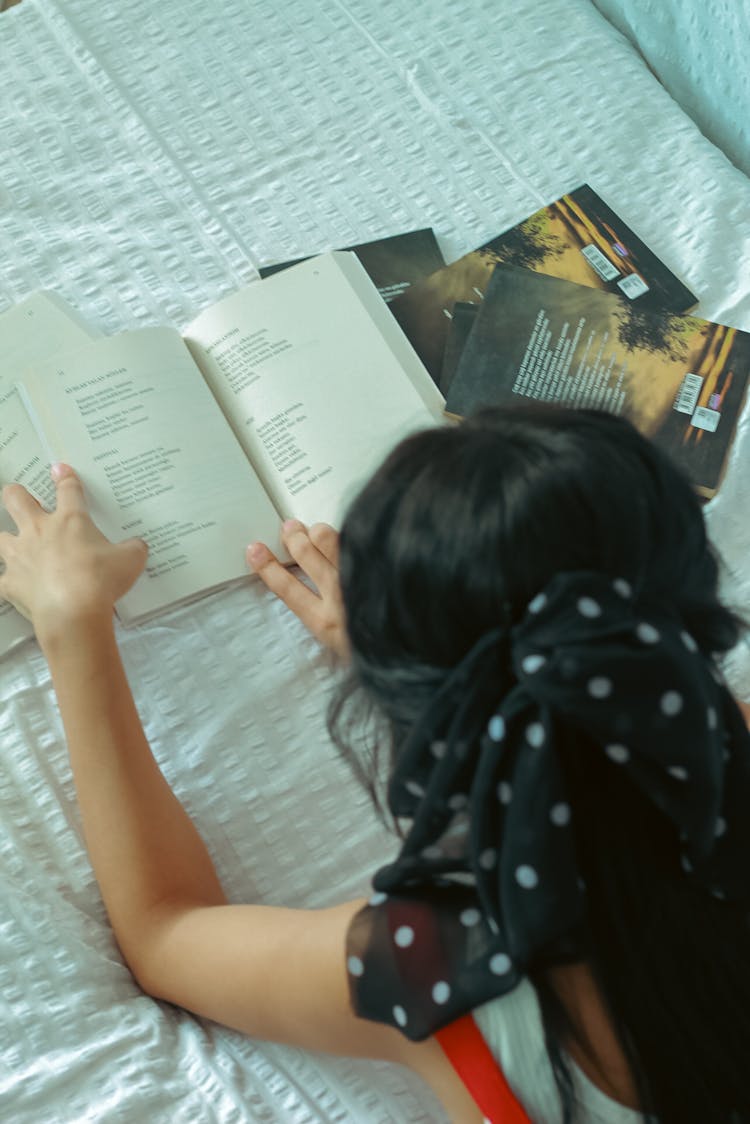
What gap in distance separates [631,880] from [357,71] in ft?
2.97

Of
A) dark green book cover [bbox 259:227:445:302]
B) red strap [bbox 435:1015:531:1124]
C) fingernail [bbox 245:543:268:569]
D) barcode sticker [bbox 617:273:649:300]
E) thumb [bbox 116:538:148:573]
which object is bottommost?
red strap [bbox 435:1015:531:1124]

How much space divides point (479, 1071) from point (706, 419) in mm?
549

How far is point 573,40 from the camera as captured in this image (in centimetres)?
112

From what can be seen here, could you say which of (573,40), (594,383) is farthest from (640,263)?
(573,40)

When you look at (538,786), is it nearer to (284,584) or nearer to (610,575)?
(610,575)

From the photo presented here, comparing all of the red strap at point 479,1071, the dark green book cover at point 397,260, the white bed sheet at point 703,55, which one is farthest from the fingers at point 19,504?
the white bed sheet at point 703,55

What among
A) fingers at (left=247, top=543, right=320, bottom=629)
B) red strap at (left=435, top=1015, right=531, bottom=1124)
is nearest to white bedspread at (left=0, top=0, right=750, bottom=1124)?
fingers at (left=247, top=543, right=320, bottom=629)

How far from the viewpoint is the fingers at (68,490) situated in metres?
0.76

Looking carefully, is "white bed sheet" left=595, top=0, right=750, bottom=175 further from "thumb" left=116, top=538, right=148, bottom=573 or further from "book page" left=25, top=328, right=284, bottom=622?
"thumb" left=116, top=538, right=148, bottom=573

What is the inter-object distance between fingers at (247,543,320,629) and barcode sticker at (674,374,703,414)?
34cm

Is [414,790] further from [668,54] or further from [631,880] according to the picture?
[668,54]

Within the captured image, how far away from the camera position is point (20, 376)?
32.3 inches

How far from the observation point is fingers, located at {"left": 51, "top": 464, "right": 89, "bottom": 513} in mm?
759

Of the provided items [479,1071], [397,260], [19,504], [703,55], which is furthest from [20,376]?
[703,55]
